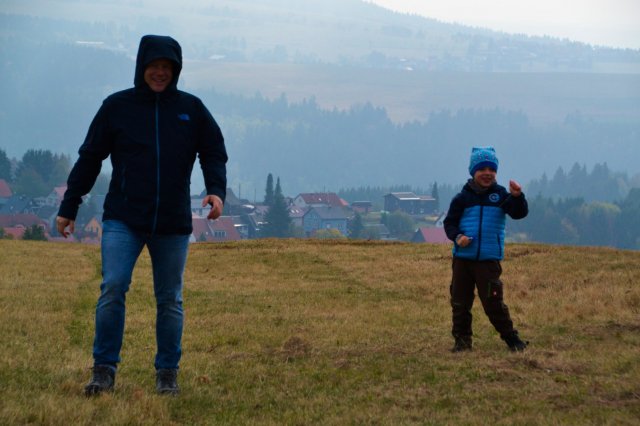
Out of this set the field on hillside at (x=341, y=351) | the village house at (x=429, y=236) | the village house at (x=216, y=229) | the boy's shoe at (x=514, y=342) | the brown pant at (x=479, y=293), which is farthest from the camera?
the village house at (x=216, y=229)

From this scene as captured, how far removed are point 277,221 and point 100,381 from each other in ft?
563

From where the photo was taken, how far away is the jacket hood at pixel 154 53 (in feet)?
27.2

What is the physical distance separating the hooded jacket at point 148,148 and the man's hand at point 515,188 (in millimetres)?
3256

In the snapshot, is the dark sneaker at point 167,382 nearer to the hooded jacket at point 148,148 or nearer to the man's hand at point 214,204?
the hooded jacket at point 148,148

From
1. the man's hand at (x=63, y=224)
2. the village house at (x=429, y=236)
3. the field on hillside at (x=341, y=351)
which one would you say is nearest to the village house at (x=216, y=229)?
the village house at (x=429, y=236)

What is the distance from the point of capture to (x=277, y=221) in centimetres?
17988

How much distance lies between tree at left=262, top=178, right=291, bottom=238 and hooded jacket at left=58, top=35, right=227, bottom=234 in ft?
560

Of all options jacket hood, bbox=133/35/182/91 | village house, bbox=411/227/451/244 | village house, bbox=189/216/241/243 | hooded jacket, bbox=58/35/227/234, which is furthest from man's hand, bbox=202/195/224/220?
village house, bbox=189/216/241/243

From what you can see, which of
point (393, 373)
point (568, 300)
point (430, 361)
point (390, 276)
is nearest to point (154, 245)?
point (393, 373)

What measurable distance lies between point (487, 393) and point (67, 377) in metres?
3.57

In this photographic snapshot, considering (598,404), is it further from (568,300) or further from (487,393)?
(568,300)

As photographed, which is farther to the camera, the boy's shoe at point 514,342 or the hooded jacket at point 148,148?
the boy's shoe at point 514,342

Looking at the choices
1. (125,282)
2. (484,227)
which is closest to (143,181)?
(125,282)

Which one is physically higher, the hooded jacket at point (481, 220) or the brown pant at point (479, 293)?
the hooded jacket at point (481, 220)
